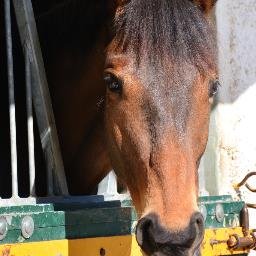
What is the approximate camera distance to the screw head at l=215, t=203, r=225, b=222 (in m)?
3.33

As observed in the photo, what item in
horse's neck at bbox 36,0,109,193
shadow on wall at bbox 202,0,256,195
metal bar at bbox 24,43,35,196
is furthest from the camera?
shadow on wall at bbox 202,0,256,195

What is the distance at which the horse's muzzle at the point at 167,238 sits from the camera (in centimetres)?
261

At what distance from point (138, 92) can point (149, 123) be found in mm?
134

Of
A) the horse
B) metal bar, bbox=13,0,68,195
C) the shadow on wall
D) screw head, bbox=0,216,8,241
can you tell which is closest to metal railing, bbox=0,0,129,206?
metal bar, bbox=13,0,68,195

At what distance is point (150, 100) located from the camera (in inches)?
115

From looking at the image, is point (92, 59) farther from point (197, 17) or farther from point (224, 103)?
point (224, 103)

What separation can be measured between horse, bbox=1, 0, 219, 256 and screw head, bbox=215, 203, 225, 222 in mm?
425

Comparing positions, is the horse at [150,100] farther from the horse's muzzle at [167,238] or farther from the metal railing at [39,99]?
the metal railing at [39,99]

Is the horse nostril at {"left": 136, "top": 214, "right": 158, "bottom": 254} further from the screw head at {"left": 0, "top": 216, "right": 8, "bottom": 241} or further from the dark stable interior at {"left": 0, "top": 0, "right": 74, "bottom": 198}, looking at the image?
the dark stable interior at {"left": 0, "top": 0, "right": 74, "bottom": 198}

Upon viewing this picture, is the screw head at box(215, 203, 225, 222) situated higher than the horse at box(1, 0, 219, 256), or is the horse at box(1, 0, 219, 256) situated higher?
the horse at box(1, 0, 219, 256)

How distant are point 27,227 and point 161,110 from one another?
0.65 m

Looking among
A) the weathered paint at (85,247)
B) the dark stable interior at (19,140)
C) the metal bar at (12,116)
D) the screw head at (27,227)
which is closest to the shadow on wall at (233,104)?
the dark stable interior at (19,140)

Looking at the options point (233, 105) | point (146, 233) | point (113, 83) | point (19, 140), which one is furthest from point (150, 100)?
point (233, 105)

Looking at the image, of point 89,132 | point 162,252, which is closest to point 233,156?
point 89,132
